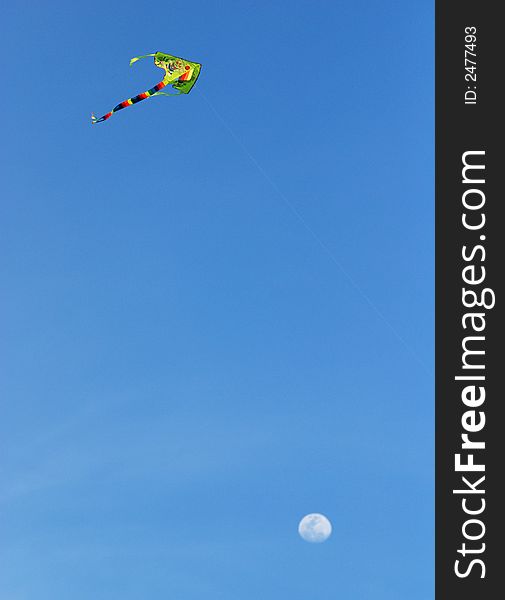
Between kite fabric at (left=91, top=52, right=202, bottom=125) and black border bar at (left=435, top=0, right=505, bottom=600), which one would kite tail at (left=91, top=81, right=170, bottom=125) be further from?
black border bar at (left=435, top=0, right=505, bottom=600)

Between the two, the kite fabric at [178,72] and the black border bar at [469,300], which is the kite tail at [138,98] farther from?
the black border bar at [469,300]

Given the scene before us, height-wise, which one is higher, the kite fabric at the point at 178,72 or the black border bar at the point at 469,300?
the kite fabric at the point at 178,72

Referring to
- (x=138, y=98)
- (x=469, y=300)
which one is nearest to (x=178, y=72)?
(x=138, y=98)

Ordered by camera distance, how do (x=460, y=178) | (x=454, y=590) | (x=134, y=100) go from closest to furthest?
(x=454, y=590) < (x=460, y=178) < (x=134, y=100)

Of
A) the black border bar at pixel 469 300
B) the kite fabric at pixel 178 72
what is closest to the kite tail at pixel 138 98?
the kite fabric at pixel 178 72

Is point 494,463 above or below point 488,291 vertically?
below

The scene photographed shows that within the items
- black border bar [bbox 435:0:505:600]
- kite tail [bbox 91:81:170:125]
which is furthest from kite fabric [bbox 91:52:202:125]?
black border bar [bbox 435:0:505:600]

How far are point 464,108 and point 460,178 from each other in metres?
1.74

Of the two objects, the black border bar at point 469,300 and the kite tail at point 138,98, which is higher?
the kite tail at point 138,98

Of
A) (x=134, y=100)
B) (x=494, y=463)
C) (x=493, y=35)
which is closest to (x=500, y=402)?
(x=494, y=463)

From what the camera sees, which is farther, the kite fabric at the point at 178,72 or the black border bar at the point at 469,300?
the kite fabric at the point at 178,72

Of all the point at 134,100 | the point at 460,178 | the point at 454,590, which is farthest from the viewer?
the point at 134,100

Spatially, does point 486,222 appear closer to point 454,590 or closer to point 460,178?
point 460,178

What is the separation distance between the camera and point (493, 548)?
1900 cm
